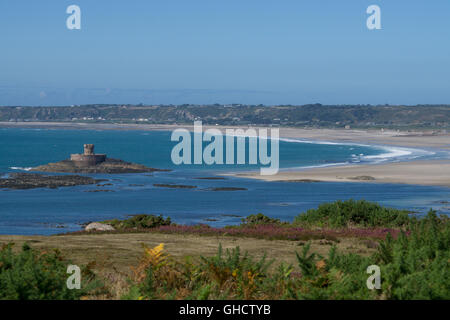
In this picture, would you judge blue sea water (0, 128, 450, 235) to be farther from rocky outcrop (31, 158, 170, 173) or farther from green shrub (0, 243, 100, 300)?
green shrub (0, 243, 100, 300)

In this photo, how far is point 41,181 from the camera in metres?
70.8

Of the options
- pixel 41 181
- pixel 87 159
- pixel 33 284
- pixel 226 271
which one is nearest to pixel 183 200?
pixel 41 181

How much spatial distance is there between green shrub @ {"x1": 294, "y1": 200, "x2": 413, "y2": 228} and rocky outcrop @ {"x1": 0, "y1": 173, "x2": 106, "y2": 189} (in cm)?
4263

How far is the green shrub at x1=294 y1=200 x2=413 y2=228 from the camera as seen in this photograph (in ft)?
89.6

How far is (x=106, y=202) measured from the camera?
54656 mm

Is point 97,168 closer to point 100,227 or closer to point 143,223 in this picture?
point 100,227

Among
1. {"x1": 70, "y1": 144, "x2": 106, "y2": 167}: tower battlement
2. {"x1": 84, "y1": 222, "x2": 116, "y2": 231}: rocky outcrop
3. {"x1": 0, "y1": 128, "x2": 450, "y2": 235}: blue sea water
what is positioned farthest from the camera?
{"x1": 70, "y1": 144, "x2": 106, "y2": 167}: tower battlement

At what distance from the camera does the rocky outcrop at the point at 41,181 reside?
67.0m

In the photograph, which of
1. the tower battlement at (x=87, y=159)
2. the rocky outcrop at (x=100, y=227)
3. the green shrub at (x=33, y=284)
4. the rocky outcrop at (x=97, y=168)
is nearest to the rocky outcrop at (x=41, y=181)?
the rocky outcrop at (x=97, y=168)

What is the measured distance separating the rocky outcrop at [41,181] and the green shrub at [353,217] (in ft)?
140

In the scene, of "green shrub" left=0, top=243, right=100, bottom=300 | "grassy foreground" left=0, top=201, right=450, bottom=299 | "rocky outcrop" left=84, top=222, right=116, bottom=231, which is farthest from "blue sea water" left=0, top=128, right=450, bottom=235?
"green shrub" left=0, top=243, right=100, bottom=300

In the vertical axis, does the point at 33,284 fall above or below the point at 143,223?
above

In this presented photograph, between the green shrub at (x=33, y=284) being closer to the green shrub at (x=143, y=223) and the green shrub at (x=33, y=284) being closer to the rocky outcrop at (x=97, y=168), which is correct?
the green shrub at (x=143, y=223)

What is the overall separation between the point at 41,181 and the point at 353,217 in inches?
1927
